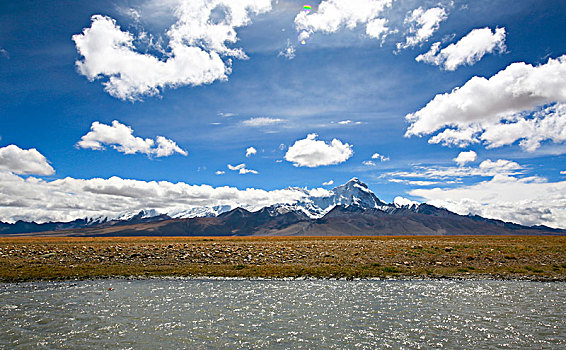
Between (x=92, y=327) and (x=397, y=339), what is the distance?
15.5 m

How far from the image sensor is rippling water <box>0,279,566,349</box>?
48.7 ft

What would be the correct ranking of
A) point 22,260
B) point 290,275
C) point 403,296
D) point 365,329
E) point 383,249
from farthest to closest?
1. point 383,249
2. point 22,260
3. point 290,275
4. point 403,296
5. point 365,329

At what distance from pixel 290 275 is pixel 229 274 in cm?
627

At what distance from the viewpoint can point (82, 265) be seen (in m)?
37.2

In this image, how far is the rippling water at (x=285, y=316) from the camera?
14836 millimetres

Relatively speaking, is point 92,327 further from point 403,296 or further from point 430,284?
point 430,284

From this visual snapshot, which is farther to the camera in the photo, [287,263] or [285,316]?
[287,263]

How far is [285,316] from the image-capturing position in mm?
18469

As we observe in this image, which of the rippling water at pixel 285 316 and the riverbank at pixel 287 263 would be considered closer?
the rippling water at pixel 285 316

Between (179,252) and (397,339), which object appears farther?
(179,252)

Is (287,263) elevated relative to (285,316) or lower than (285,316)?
elevated

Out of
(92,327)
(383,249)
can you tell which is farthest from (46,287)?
(383,249)

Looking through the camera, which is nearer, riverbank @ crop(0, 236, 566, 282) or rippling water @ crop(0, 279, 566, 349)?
rippling water @ crop(0, 279, 566, 349)

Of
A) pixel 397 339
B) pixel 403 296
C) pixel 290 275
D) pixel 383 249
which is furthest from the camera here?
pixel 383 249
